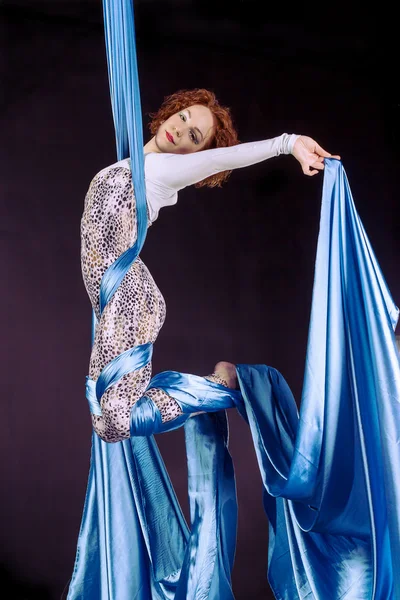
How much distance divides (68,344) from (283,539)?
1.10 metres

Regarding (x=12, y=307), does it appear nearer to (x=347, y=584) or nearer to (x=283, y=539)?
(x=283, y=539)

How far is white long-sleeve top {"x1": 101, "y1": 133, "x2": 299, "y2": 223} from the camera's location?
1.98 metres

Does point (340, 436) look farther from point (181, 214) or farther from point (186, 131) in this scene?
point (181, 214)

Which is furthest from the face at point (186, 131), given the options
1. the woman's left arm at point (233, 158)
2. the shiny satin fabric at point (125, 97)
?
the shiny satin fabric at point (125, 97)

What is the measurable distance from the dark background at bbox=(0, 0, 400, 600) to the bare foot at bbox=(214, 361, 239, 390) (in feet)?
2.60

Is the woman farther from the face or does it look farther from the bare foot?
the face

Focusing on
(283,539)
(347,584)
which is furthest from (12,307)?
(347,584)

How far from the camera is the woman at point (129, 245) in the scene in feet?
6.35

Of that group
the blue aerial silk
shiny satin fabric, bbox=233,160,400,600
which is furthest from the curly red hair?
shiny satin fabric, bbox=233,160,400,600

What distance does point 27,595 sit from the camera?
2.48m

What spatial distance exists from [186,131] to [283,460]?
1.06 m

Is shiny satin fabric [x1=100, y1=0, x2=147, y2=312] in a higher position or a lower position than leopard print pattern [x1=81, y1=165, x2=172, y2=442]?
higher

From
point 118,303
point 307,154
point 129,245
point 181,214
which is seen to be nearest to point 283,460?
point 118,303

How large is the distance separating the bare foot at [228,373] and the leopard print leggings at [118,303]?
0.8 inches
